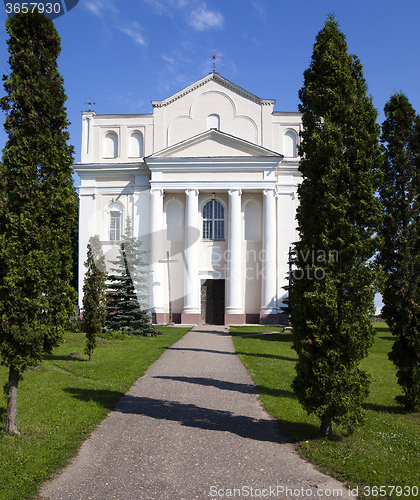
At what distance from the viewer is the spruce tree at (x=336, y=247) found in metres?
6.74

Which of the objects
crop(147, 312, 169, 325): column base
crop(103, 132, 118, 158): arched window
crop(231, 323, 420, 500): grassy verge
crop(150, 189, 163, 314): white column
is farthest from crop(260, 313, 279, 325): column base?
crop(231, 323, 420, 500): grassy verge

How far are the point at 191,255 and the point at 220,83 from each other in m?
13.5

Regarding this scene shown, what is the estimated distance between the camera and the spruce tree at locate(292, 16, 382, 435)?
6.74 m

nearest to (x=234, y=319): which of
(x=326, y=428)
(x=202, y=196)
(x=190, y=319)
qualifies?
(x=190, y=319)

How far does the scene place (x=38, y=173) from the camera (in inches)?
287

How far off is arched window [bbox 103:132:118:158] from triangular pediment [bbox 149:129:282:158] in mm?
4173

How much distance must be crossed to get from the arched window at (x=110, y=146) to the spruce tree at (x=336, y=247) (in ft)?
91.5

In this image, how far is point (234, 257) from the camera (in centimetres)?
3031

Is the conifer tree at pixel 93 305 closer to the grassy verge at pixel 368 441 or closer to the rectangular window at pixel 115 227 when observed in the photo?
the grassy verge at pixel 368 441

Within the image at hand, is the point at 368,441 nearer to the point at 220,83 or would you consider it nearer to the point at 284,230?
the point at 284,230

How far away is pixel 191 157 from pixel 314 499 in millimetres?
27605

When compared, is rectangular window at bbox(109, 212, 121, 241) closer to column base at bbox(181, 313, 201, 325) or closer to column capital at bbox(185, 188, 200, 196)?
column capital at bbox(185, 188, 200, 196)

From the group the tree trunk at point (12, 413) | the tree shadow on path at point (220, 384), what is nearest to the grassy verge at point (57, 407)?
the tree trunk at point (12, 413)

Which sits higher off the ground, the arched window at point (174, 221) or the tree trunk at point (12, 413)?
the arched window at point (174, 221)
